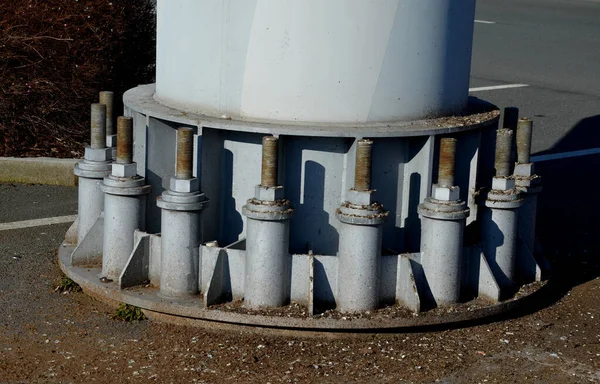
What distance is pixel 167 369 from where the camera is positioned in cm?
491

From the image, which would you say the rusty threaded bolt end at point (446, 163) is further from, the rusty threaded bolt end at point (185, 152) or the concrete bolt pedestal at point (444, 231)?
the rusty threaded bolt end at point (185, 152)

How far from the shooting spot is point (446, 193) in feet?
17.6

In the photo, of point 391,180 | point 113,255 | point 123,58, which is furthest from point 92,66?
point 391,180

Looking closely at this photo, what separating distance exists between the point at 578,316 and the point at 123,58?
476 centimetres

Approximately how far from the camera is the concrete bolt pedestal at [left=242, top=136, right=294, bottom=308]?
5.22 metres

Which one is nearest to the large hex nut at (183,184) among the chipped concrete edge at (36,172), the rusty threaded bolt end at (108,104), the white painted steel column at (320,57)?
the white painted steel column at (320,57)

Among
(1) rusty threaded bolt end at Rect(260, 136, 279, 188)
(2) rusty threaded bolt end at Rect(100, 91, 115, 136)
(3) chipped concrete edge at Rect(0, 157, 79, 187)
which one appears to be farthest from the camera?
(3) chipped concrete edge at Rect(0, 157, 79, 187)

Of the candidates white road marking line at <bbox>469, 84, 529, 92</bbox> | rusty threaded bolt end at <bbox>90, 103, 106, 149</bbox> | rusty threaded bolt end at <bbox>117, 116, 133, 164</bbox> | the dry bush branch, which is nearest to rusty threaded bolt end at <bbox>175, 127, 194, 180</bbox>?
rusty threaded bolt end at <bbox>117, 116, 133, 164</bbox>

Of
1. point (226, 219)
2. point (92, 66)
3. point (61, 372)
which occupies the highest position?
point (92, 66)

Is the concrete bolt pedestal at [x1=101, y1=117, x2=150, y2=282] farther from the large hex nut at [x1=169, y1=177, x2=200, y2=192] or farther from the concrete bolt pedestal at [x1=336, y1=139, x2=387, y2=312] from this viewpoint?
the concrete bolt pedestal at [x1=336, y1=139, x2=387, y2=312]

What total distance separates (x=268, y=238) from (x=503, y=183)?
1.33 metres

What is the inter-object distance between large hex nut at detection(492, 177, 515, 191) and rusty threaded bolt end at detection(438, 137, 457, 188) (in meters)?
0.42

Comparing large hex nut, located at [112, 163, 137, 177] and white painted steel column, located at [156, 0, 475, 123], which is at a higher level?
white painted steel column, located at [156, 0, 475, 123]

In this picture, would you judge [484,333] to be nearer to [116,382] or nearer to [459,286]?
[459,286]
